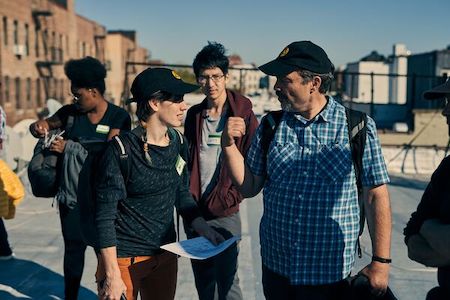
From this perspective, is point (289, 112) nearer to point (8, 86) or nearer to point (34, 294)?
point (34, 294)

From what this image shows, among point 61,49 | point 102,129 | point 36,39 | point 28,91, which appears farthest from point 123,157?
point 61,49

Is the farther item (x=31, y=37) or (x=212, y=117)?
(x=31, y=37)

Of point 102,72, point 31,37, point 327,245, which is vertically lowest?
point 327,245

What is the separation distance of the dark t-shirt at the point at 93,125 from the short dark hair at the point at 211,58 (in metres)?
0.65

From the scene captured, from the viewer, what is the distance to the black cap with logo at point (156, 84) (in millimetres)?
2594

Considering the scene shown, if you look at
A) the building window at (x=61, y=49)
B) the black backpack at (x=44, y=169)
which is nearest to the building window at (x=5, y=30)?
the building window at (x=61, y=49)

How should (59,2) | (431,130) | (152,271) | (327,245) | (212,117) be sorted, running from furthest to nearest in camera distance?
(59,2), (431,130), (212,117), (152,271), (327,245)

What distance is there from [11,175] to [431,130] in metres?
15.5

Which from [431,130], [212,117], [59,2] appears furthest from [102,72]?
[59,2]

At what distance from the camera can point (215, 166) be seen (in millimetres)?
3332

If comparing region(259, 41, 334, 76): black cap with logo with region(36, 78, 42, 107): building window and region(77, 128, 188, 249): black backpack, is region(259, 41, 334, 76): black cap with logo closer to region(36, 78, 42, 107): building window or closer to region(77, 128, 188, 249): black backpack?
region(77, 128, 188, 249): black backpack

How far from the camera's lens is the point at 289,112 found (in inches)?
97.9

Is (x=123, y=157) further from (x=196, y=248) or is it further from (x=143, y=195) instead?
(x=196, y=248)

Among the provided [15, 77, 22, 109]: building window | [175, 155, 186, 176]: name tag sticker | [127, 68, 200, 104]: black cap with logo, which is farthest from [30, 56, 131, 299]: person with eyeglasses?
[15, 77, 22, 109]: building window
